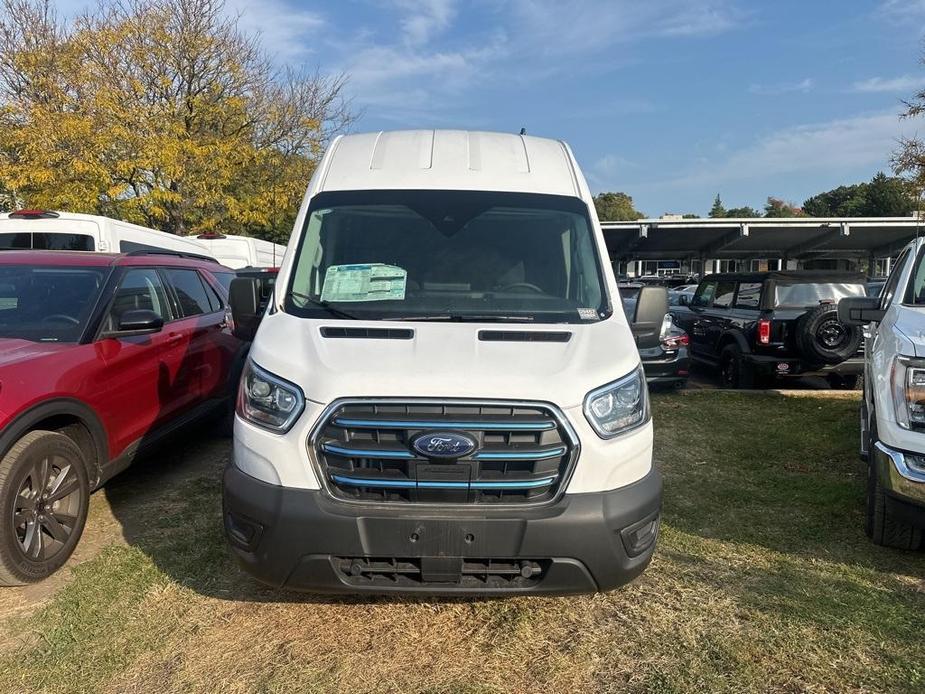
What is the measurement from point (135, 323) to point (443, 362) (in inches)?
104

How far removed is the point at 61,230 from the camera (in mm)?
9016

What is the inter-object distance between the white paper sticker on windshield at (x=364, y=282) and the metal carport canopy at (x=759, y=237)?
27027 mm

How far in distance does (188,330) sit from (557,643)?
4.20m

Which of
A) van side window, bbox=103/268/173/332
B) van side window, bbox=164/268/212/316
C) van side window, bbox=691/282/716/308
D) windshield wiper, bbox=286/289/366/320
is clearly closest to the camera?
windshield wiper, bbox=286/289/366/320

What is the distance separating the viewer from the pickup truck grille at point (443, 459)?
2.69 m

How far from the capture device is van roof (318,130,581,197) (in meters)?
3.93

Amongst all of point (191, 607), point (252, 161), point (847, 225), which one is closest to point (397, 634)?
point (191, 607)

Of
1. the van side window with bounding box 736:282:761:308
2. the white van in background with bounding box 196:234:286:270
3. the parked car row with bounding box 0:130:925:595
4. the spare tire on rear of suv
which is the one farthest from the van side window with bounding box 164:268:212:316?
the white van in background with bounding box 196:234:286:270

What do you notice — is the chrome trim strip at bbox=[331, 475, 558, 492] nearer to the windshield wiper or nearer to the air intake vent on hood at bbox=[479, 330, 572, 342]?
the air intake vent on hood at bbox=[479, 330, 572, 342]

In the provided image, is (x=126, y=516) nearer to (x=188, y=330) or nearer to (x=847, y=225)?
(x=188, y=330)

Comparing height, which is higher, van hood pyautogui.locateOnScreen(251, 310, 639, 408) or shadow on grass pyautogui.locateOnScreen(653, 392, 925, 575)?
van hood pyautogui.locateOnScreen(251, 310, 639, 408)

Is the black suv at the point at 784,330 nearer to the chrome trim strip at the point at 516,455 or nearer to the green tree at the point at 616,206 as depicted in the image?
the chrome trim strip at the point at 516,455

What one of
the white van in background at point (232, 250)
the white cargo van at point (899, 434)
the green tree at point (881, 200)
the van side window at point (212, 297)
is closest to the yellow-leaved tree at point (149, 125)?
the white van in background at point (232, 250)

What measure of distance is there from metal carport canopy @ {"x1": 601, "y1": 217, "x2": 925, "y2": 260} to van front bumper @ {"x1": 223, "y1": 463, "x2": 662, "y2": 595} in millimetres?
27936
